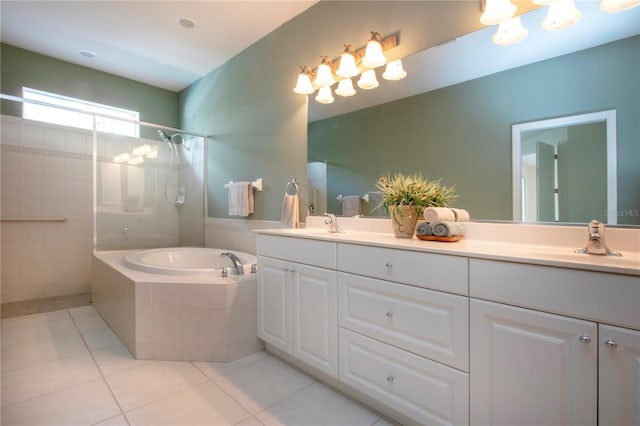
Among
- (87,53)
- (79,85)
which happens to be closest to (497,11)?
(87,53)

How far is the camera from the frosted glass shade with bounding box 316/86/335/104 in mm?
2207

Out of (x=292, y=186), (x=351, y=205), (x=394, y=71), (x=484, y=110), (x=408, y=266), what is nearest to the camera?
(x=408, y=266)

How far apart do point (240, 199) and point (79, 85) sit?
237cm

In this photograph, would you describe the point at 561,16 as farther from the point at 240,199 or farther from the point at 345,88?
the point at 240,199

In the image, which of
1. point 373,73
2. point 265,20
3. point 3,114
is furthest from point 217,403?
point 3,114

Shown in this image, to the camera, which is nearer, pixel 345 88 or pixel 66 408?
pixel 66 408

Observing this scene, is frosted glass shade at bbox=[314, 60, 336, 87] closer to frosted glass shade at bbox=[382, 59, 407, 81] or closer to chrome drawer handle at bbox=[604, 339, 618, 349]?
frosted glass shade at bbox=[382, 59, 407, 81]

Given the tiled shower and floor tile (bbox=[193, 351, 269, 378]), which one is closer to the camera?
floor tile (bbox=[193, 351, 269, 378])

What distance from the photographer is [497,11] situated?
4.56 ft

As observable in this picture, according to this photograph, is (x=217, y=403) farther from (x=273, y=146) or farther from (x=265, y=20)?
(x=265, y=20)

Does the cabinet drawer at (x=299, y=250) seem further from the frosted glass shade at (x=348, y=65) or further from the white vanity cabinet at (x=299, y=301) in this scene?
the frosted glass shade at (x=348, y=65)

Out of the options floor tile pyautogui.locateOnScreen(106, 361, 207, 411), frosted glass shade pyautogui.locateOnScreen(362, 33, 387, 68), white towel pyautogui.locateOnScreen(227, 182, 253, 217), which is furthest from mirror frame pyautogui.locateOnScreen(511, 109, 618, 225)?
white towel pyautogui.locateOnScreen(227, 182, 253, 217)

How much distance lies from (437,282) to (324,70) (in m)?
1.67

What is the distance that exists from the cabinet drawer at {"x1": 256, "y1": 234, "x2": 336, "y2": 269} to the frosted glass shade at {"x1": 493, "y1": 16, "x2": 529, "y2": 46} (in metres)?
1.28
